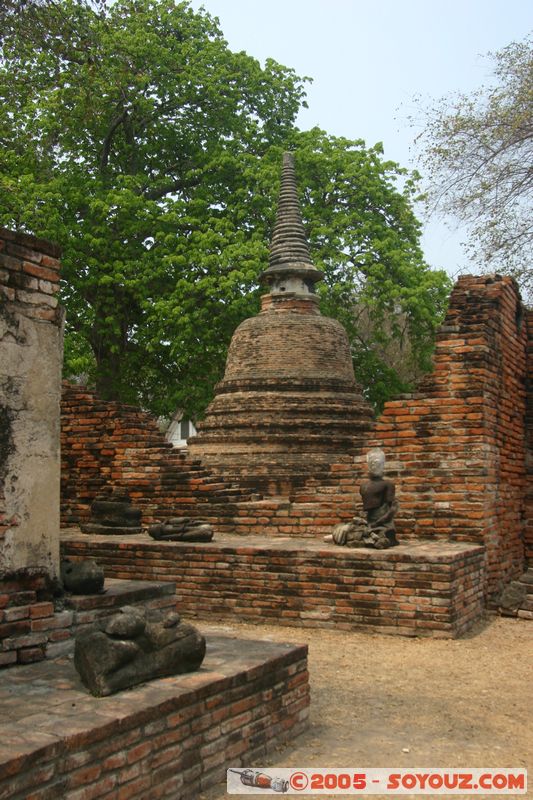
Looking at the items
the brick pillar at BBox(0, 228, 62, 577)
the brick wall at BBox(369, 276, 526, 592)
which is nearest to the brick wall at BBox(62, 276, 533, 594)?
the brick wall at BBox(369, 276, 526, 592)

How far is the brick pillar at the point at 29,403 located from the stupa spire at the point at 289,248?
9.87 meters

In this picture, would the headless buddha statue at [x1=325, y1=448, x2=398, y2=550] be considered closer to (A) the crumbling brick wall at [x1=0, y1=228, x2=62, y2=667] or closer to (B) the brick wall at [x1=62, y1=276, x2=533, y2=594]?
(B) the brick wall at [x1=62, y1=276, x2=533, y2=594]

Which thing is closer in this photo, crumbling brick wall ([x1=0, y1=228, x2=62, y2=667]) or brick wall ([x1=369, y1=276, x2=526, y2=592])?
crumbling brick wall ([x1=0, y1=228, x2=62, y2=667])

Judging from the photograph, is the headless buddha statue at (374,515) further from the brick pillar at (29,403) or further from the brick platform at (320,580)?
the brick pillar at (29,403)

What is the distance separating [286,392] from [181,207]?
685 cm

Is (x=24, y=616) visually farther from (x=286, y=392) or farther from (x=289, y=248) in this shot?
(x=289, y=248)

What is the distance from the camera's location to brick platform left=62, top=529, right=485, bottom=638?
686cm

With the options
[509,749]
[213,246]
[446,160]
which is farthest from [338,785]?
[213,246]

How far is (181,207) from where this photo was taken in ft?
58.7

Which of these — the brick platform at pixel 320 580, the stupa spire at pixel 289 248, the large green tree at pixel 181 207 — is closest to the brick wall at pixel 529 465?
the brick platform at pixel 320 580

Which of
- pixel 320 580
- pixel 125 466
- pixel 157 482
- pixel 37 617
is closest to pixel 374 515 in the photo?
pixel 320 580

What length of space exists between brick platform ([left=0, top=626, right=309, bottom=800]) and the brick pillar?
674mm

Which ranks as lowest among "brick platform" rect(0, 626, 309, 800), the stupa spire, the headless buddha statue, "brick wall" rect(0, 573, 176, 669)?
"brick platform" rect(0, 626, 309, 800)

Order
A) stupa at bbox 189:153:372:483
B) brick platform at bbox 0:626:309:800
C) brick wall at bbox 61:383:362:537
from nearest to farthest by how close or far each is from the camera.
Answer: brick platform at bbox 0:626:309:800 → brick wall at bbox 61:383:362:537 → stupa at bbox 189:153:372:483
